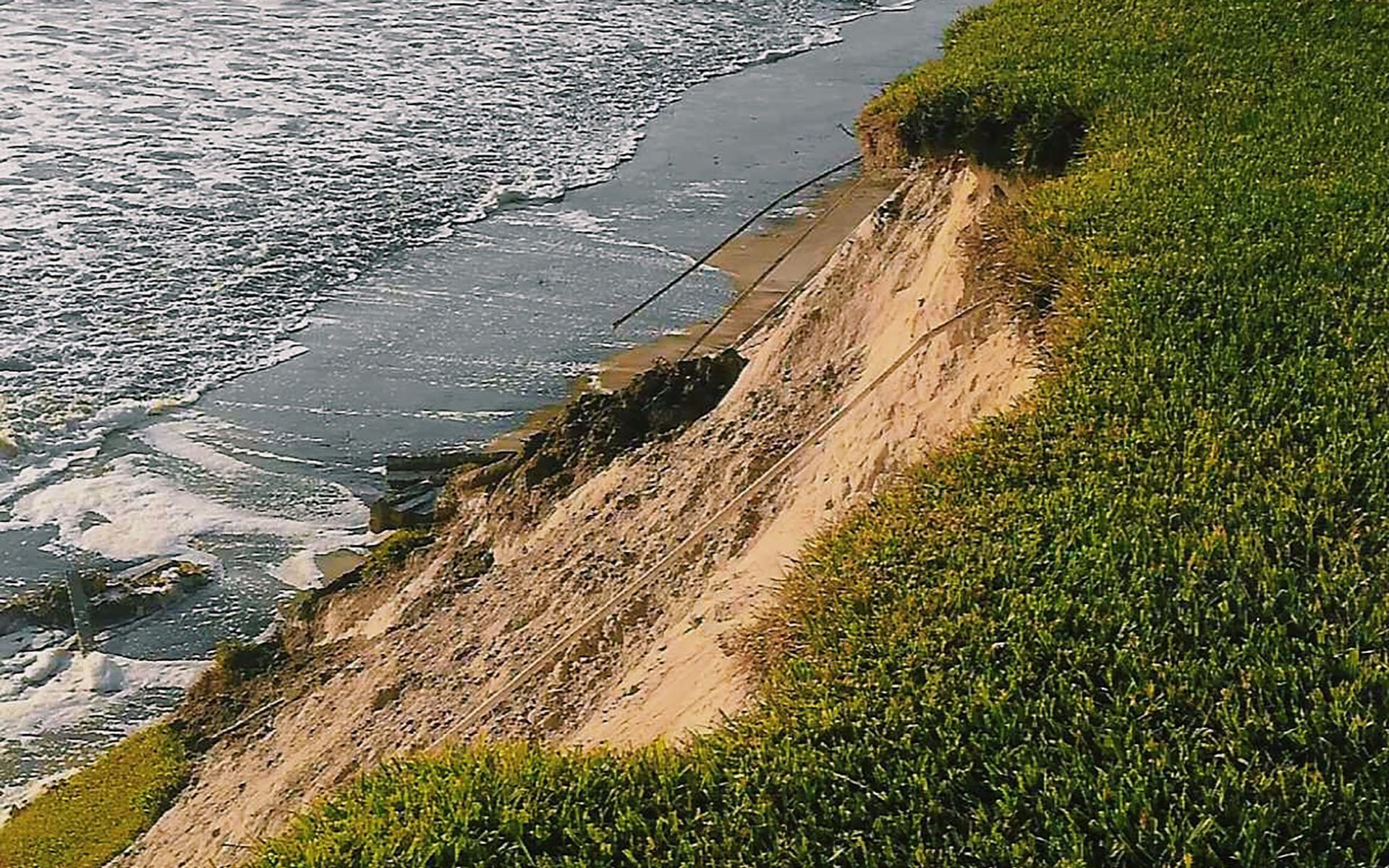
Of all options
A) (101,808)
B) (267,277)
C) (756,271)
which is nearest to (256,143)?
(267,277)

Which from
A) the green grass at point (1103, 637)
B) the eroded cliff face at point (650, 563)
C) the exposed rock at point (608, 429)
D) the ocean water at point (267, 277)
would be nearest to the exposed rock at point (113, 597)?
the ocean water at point (267, 277)

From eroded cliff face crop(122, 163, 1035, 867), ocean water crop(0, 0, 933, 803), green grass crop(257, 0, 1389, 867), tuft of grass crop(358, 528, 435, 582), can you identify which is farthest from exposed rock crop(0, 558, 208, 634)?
green grass crop(257, 0, 1389, 867)

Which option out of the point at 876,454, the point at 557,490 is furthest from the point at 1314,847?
the point at 557,490

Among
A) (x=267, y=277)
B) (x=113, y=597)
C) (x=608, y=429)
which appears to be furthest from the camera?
(x=267, y=277)

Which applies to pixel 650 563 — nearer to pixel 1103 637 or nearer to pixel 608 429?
pixel 608 429

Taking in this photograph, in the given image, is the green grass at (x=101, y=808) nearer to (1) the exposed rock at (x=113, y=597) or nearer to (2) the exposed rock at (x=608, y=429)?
(1) the exposed rock at (x=113, y=597)

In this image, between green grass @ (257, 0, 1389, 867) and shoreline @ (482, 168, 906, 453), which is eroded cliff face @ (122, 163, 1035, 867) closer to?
green grass @ (257, 0, 1389, 867)
